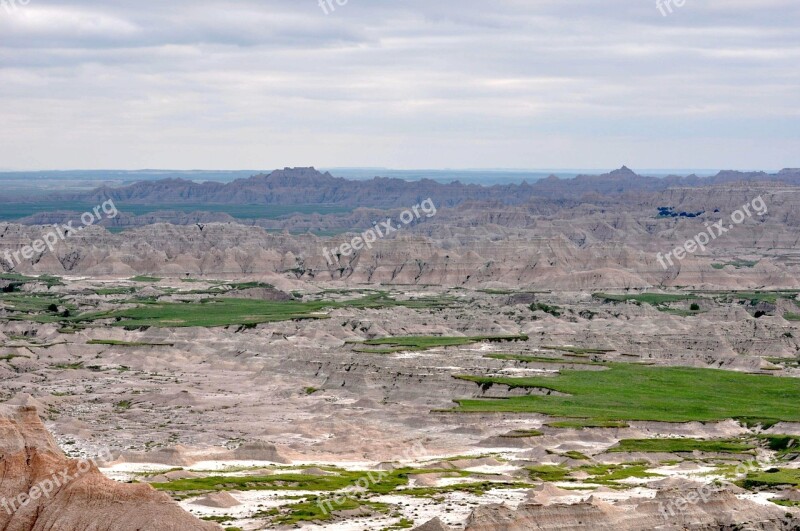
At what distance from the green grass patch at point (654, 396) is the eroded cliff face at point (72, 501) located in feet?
183

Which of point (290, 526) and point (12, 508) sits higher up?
point (12, 508)

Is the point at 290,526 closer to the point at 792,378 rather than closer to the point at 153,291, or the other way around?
the point at 792,378

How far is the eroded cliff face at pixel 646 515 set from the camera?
51.4 m

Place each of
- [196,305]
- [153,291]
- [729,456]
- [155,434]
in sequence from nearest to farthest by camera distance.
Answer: [729,456] → [155,434] → [196,305] → [153,291]

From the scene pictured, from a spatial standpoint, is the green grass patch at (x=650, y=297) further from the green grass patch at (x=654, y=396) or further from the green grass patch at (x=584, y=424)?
the green grass patch at (x=584, y=424)

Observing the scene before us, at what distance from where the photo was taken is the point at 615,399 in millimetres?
107938

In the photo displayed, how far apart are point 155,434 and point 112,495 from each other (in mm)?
46015

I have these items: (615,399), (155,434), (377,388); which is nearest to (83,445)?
(155,434)

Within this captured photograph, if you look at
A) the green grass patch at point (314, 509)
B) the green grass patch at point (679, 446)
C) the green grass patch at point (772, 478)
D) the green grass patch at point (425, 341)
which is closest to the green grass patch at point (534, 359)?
the green grass patch at point (425, 341)

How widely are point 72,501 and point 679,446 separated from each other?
49206 mm

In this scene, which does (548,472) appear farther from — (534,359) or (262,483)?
(534,359)

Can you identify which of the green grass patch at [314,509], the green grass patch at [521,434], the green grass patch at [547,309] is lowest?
the green grass patch at [547,309]

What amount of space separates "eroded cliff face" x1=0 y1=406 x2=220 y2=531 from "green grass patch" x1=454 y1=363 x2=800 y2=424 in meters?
55.9

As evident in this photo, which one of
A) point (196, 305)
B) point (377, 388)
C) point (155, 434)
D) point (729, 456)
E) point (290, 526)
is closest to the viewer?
point (290, 526)
